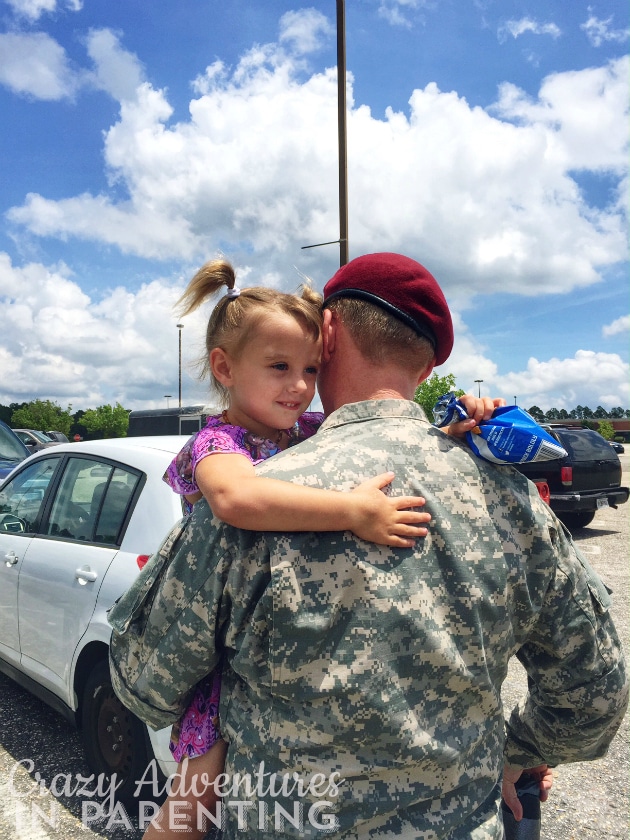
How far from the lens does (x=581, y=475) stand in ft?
36.0

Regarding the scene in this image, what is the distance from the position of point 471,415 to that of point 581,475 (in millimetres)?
10253

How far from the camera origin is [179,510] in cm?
309

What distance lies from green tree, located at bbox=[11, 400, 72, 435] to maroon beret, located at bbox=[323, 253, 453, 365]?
8064 centimetres

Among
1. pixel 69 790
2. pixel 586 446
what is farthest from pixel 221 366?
pixel 586 446

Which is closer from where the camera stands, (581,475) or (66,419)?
(581,475)

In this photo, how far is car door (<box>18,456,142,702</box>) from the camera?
334cm

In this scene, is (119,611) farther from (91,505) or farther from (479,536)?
(91,505)

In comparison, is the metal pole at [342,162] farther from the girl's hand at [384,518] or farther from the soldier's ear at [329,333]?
the girl's hand at [384,518]

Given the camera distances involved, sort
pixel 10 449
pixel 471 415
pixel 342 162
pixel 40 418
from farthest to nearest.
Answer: pixel 40 418, pixel 10 449, pixel 342 162, pixel 471 415

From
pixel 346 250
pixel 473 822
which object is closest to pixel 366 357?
pixel 473 822

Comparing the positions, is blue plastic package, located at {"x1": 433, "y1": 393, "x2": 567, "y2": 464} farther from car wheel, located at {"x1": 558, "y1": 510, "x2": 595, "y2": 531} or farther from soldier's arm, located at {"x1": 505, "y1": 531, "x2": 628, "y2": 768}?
car wheel, located at {"x1": 558, "y1": 510, "x2": 595, "y2": 531}

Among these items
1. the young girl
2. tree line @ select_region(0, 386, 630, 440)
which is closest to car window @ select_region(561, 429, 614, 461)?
the young girl

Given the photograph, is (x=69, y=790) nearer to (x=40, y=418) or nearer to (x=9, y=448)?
(x=9, y=448)

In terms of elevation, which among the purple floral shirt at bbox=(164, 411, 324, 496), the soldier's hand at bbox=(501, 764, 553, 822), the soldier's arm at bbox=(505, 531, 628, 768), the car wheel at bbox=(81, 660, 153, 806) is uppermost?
the purple floral shirt at bbox=(164, 411, 324, 496)
